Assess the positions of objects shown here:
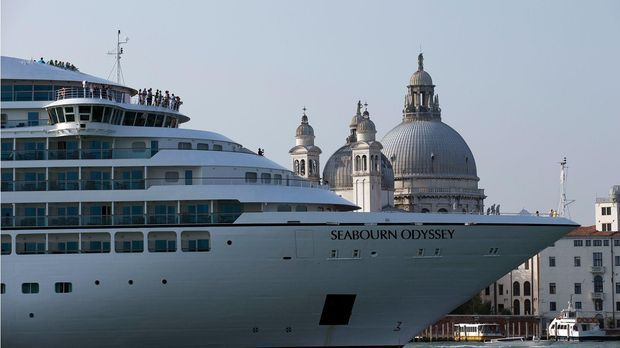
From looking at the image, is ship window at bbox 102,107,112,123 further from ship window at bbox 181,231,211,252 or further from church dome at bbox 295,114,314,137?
church dome at bbox 295,114,314,137

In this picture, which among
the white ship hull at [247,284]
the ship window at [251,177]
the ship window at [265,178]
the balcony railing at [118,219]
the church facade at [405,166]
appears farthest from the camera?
the church facade at [405,166]

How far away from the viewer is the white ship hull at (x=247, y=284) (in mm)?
43844

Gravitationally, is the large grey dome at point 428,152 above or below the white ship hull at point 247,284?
above

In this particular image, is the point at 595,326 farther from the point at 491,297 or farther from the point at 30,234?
the point at 30,234

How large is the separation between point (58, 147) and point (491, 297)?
95792 mm

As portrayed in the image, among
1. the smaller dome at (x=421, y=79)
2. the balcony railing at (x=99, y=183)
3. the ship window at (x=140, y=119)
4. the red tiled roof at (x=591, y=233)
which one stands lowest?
the balcony railing at (x=99, y=183)

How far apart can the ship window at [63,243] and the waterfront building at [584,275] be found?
8063 centimetres

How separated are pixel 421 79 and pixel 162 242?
413ft

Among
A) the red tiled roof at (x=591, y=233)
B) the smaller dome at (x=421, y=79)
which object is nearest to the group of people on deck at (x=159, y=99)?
the red tiled roof at (x=591, y=233)

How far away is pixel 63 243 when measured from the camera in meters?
44.4

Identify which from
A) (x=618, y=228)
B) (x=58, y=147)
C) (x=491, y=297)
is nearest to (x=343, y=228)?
(x=58, y=147)

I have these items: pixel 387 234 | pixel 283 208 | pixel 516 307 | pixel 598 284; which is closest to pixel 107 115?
pixel 283 208

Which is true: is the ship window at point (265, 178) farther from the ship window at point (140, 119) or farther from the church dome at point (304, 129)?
the church dome at point (304, 129)

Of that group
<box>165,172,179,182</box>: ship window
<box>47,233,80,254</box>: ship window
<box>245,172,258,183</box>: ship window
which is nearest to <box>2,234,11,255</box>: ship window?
<box>47,233,80,254</box>: ship window
